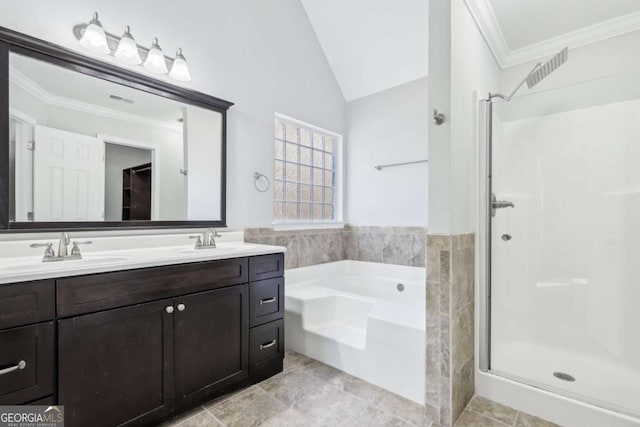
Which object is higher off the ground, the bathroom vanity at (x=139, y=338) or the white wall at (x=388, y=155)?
the white wall at (x=388, y=155)

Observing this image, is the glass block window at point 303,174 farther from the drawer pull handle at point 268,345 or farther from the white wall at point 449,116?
the white wall at point 449,116

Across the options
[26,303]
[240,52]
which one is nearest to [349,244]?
[240,52]

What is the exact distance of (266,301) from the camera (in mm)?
1898

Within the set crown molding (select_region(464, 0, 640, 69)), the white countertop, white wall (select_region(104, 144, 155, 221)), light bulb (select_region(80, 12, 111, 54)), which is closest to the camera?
the white countertop

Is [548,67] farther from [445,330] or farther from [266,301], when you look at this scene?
[266,301]

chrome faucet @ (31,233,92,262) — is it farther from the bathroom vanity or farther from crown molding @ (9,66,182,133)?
crown molding @ (9,66,182,133)

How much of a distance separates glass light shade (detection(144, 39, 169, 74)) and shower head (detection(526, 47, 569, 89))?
2.26m

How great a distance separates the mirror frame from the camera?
4.75 ft

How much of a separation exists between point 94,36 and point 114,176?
2.61 feet

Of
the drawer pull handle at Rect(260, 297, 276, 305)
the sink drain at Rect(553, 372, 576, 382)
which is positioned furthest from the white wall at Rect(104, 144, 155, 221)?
the sink drain at Rect(553, 372, 576, 382)

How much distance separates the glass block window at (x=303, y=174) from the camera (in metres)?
2.99

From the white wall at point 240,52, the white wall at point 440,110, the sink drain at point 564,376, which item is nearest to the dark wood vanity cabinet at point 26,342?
the white wall at point 240,52

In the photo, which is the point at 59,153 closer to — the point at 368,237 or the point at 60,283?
the point at 60,283

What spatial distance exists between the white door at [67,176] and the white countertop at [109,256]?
17cm
